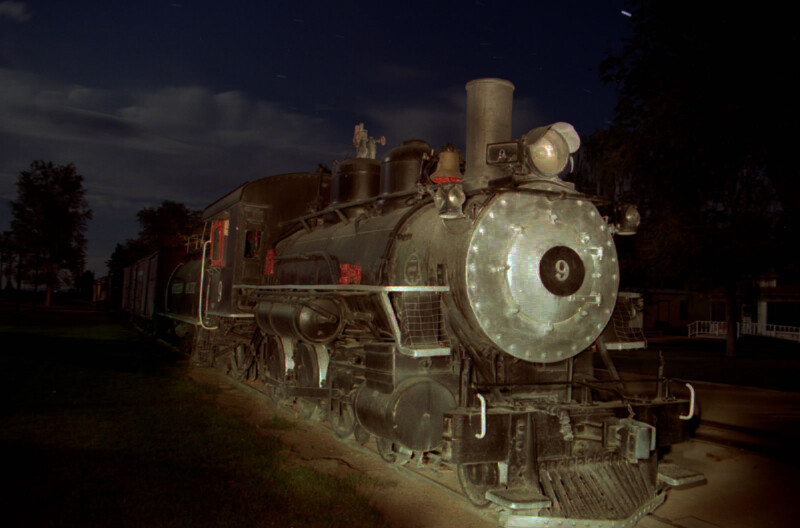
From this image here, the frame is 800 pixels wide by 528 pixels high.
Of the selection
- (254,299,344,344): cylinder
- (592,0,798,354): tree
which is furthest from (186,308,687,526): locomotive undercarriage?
(592,0,798,354): tree

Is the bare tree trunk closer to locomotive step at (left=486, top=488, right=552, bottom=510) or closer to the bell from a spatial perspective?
the bell

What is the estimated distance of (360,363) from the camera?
659 centimetres

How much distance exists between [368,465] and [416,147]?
3.65m

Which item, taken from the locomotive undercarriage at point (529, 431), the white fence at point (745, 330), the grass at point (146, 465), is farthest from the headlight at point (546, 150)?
the white fence at point (745, 330)

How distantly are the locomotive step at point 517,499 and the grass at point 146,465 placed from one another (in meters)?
0.93

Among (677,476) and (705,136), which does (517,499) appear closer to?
(677,476)

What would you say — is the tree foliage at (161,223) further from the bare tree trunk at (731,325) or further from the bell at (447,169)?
the bell at (447,169)

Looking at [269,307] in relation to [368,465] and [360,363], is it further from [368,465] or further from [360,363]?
[368,465]

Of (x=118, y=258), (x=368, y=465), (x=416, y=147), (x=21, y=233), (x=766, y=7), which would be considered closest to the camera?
(x=368, y=465)

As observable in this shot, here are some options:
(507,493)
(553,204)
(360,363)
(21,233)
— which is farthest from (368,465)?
(21,233)

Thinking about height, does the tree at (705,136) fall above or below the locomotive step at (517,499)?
above

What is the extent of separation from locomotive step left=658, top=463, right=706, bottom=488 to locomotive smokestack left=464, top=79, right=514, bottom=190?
3126mm

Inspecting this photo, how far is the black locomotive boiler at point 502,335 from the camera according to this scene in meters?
4.83

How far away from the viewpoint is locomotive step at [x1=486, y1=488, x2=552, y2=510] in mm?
4477
